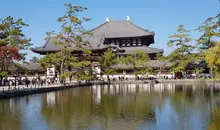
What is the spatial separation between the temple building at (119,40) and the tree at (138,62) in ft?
8.73

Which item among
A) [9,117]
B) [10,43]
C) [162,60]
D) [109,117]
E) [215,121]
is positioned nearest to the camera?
[215,121]

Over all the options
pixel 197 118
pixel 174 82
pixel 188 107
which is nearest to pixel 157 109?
pixel 188 107

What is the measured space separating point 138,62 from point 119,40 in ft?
47.4

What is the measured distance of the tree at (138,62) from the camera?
51969 millimetres

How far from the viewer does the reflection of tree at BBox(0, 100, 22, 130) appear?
13789 millimetres

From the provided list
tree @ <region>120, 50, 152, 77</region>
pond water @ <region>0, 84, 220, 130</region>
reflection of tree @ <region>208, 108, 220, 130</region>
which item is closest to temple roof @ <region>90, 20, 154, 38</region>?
tree @ <region>120, 50, 152, 77</region>

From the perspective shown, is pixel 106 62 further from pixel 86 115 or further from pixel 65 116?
pixel 65 116

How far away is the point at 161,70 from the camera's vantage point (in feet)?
180

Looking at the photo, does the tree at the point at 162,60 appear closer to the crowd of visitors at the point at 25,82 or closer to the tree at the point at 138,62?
the tree at the point at 138,62

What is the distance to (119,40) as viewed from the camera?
65.3m

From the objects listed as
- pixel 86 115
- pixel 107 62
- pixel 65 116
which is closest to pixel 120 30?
pixel 107 62

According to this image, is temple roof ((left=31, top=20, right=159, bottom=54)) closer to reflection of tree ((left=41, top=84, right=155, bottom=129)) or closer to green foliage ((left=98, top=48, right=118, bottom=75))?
green foliage ((left=98, top=48, right=118, bottom=75))

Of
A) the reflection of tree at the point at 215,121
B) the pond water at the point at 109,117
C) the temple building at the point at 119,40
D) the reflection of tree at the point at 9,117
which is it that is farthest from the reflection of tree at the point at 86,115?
the temple building at the point at 119,40

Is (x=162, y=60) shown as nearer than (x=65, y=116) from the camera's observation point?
No
